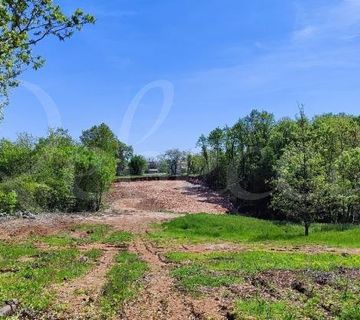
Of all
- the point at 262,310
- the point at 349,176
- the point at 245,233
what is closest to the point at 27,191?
the point at 245,233

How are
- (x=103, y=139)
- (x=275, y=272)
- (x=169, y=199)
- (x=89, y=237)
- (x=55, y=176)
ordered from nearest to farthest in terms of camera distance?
(x=275, y=272) → (x=89, y=237) → (x=55, y=176) → (x=169, y=199) → (x=103, y=139)

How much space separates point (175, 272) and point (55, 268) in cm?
579

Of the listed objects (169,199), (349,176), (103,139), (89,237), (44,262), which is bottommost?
(89,237)

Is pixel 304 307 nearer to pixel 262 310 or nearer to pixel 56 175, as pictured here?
pixel 262 310

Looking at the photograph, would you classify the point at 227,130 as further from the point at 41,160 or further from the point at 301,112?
the point at 301,112

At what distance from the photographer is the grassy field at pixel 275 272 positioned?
49.7 ft

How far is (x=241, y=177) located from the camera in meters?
91.3

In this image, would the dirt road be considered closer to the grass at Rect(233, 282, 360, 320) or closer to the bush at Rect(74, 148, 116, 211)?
the grass at Rect(233, 282, 360, 320)

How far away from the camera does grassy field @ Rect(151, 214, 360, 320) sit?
15.1 metres

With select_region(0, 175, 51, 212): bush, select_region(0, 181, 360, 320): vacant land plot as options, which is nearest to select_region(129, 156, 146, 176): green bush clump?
select_region(0, 175, 51, 212): bush

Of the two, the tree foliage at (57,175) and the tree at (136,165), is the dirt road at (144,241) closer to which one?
the tree foliage at (57,175)

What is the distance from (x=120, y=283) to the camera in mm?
19172

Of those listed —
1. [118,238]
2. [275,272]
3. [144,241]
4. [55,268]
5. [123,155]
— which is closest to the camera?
[275,272]

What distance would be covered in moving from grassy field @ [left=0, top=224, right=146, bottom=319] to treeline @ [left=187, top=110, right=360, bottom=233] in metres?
15.6
